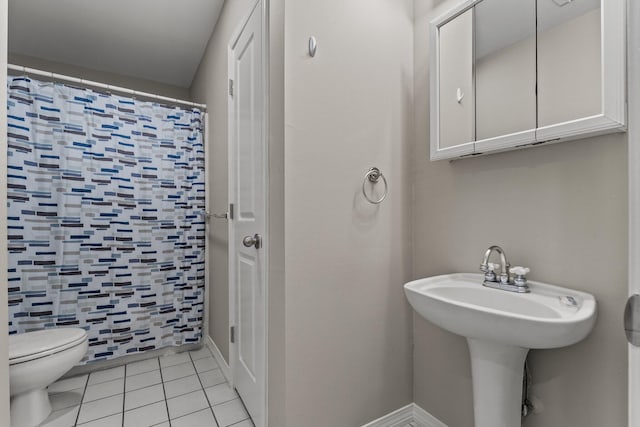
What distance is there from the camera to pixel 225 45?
2.05 m

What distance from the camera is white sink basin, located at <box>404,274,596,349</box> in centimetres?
79

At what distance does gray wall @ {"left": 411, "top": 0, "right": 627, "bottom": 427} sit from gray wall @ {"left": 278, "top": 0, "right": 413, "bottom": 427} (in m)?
0.10

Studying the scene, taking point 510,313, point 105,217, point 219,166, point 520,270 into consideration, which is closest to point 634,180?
point 510,313

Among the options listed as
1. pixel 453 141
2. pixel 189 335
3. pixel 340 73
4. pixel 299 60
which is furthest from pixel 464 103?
pixel 189 335

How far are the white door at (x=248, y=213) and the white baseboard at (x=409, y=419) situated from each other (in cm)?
57

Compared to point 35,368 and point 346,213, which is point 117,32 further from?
point 346,213

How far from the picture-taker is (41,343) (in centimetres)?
153

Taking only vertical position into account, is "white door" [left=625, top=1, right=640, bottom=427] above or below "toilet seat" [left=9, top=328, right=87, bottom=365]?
above

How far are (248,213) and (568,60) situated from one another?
144 cm

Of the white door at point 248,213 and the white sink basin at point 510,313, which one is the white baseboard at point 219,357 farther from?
the white sink basin at point 510,313

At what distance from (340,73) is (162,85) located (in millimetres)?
2838

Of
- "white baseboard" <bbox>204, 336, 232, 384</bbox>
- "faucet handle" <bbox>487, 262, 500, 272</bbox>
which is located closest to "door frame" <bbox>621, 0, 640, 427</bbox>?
"faucet handle" <bbox>487, 262, 500, 272</bbox>

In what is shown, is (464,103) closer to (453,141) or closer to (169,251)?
(453,141)

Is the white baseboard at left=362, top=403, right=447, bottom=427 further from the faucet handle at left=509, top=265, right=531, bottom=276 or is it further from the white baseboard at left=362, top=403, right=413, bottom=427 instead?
the faucet handle at left=509, top=265, right=531, bottom=276
